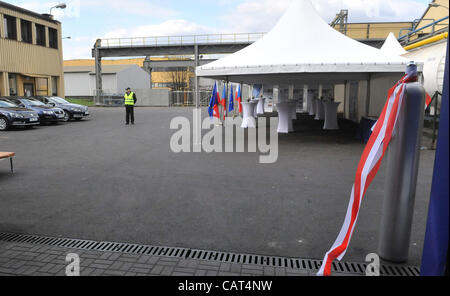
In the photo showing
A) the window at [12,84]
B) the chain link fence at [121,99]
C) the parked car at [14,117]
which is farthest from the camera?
the chain link fence at [121,99]

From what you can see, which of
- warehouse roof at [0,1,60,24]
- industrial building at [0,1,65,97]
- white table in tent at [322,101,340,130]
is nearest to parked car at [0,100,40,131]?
industrial building at [0,1,65,97]

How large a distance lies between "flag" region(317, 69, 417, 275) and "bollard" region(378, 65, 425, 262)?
0.08m

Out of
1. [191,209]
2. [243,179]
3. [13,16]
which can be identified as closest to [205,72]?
[243,179]

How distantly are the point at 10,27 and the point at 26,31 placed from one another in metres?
1.56

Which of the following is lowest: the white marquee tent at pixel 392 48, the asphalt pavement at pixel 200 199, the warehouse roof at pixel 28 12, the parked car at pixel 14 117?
the asphalt pavement at pixel 200 199

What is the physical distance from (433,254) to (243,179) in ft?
16.7

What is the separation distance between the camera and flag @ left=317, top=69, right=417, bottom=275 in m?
3.21

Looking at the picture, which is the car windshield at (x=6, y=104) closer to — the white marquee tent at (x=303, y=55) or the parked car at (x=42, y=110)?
the parked car at (x=42, y=110)

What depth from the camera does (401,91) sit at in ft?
10.7

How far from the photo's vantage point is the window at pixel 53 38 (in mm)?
27611

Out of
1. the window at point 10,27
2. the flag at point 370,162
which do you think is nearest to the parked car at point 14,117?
the window at point 10,27

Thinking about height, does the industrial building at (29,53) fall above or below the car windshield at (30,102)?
above

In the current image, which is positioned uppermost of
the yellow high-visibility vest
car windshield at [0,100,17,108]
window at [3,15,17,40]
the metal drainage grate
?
window at [3,15,17,40]

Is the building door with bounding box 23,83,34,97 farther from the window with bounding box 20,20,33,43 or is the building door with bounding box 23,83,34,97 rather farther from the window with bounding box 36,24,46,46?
the window with bounding box 36,24,46,46
